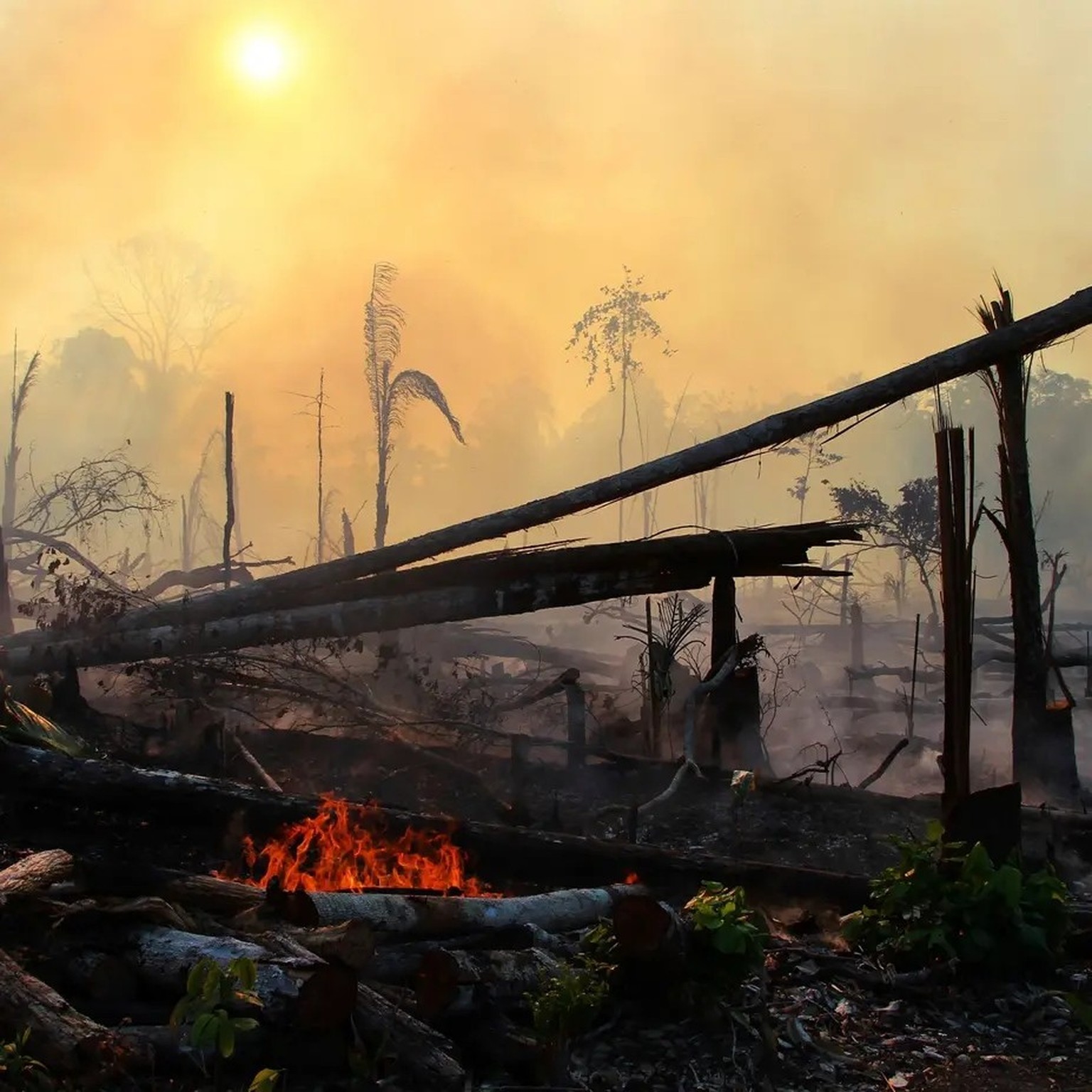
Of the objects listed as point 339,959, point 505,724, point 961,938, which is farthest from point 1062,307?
point 505,724

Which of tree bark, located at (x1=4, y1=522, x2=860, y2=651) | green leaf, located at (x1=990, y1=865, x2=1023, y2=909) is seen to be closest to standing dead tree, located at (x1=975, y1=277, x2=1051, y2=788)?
tree bark, located at (x1=4, y1=522, x2=860, y2=651)

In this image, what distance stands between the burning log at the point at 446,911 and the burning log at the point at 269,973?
385 millimetres

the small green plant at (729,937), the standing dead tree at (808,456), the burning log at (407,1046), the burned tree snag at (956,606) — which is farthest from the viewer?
the standing dead tree at (808,456)

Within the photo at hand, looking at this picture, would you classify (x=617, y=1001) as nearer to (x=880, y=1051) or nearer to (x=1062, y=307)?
(x=880, y=1051)

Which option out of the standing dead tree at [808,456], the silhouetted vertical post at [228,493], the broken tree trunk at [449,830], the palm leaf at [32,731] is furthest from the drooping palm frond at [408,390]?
the broken tree trunk at [449,830]

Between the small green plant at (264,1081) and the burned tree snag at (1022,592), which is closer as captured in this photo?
the small green plant at (264,1081)

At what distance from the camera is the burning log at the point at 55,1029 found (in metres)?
3.45

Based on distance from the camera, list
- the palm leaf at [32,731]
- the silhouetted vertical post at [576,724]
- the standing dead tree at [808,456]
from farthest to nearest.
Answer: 1. the standing dead tree at [808,456]
2. the silhouetted vertical post at [576,724]
3. the palm leaf at [32,731]

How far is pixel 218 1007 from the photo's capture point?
3.59m

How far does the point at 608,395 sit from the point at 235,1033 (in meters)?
138

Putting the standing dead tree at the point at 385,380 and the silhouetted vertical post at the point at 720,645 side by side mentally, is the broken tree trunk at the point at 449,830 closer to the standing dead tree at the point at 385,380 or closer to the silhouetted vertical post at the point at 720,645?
the silhouetted vertical post at the point at 720,645

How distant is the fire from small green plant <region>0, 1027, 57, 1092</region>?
8.39 feet

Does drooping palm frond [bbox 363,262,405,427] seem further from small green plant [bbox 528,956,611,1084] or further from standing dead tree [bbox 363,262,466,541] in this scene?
small green plant [bbox 528,956,611,1084]

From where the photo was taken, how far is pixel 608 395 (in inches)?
5468
